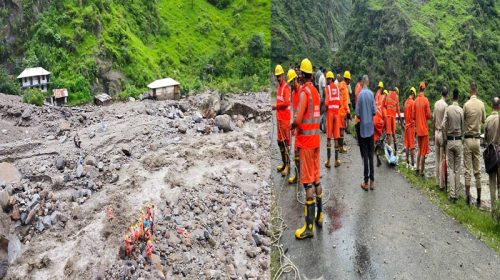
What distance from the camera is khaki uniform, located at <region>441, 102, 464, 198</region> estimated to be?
7.04 metres

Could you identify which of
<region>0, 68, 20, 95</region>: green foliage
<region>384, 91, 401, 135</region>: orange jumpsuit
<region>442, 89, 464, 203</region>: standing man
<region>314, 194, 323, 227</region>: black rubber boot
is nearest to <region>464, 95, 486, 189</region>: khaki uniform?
<region>442, 89, 464, 203</region>: standing man

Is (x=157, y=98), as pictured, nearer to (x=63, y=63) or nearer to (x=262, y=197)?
(x=63, y=63)

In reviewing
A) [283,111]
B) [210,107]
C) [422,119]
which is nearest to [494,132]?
[422,119]

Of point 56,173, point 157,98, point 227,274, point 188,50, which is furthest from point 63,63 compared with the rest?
point 227,274

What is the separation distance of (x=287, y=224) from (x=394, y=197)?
182 cm

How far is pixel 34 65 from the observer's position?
29516 mm

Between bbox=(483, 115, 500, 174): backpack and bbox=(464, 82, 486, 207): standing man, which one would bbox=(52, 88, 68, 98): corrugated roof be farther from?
bbox=(483, 115, 500, 174): backpack

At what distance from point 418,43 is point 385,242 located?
70.2 meters

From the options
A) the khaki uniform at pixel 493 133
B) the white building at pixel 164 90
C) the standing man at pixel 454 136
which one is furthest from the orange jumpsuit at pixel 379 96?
the white building at pixel 164 90

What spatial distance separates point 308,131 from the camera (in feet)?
17.4

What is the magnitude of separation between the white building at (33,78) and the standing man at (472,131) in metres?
26.5

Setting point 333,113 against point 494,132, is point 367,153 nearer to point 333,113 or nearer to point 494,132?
point 333,113

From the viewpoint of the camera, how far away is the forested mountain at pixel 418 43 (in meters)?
66.8

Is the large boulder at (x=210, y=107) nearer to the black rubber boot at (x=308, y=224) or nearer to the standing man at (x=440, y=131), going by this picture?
the standing man at (x=440, y=131)
